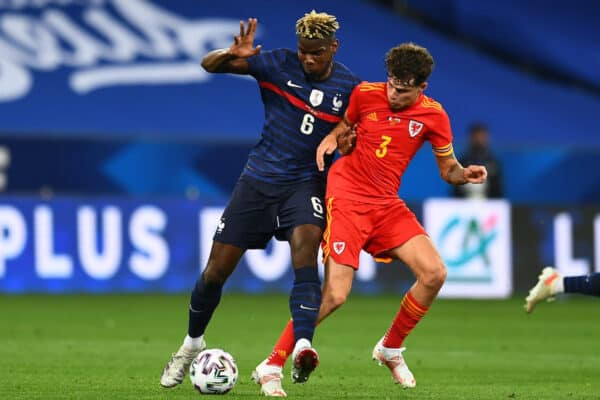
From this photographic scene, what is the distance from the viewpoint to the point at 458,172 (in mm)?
8180

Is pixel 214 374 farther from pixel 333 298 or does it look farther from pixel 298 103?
pixel 298 103

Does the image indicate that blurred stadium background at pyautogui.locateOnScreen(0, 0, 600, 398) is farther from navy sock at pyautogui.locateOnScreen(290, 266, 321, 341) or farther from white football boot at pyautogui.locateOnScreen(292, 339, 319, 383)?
white football boot at pyautogui.locateOnScreen(292, 339, 319, 383)

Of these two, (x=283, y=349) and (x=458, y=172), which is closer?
(x=283, y=349)

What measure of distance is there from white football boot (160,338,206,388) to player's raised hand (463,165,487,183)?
5.69ft

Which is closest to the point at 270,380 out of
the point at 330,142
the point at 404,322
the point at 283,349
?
the point at 283,349

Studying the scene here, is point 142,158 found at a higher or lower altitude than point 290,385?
lower

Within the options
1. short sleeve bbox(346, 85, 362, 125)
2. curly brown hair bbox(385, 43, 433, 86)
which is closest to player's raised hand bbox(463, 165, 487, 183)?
curly brown hair bbox(385, 43, 433, 86)

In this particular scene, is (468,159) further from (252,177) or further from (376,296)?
(252,177)

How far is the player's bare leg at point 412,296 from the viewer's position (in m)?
8.11

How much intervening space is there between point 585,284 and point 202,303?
2.18m

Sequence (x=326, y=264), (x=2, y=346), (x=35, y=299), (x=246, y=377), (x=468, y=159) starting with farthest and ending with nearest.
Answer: (x=468, y=159) → (x=35, y=299) → (x=2, y=346) → (x=246, y=377) → (x=326, y=264)

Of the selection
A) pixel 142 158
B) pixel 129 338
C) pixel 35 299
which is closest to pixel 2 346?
pixel 129 338

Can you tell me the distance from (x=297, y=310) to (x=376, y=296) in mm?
8333

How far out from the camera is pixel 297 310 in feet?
24.6
